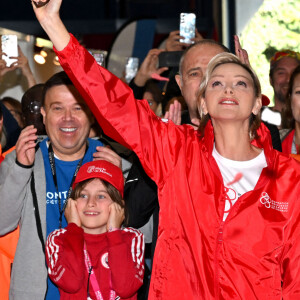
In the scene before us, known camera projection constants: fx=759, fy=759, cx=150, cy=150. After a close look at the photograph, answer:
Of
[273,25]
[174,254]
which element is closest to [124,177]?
[174,254]

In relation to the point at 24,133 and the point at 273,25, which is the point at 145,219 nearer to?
the point at 24,133

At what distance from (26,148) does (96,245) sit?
61 cm

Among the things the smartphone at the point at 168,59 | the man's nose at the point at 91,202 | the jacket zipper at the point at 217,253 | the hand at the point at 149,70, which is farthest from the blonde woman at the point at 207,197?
the hand at the point at 149,70

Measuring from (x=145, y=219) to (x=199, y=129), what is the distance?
56 centimetres

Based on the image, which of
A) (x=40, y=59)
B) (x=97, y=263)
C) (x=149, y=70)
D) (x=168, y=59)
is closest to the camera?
(x=97, y=263)

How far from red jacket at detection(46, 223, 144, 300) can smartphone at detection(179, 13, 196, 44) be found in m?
2.29

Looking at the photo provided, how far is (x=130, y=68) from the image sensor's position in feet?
23.2

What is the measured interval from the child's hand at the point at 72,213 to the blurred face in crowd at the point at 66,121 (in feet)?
1.08

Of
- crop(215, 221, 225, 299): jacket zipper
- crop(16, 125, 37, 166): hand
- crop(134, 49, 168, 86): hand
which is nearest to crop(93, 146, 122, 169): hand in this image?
crop(16, 125, 37, 166): hand

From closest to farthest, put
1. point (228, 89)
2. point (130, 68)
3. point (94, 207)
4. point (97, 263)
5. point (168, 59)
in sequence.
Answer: point (228, 89)
point (97, 263)
point (94, 207)
point (168, 59)
point (130, 68)

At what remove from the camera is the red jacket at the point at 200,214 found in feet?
10.8

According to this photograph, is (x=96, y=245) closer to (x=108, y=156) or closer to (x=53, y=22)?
(x=108, y=156)

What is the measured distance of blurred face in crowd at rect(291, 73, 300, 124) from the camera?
4.58 metres

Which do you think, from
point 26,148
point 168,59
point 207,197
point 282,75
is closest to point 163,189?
point 207,197
